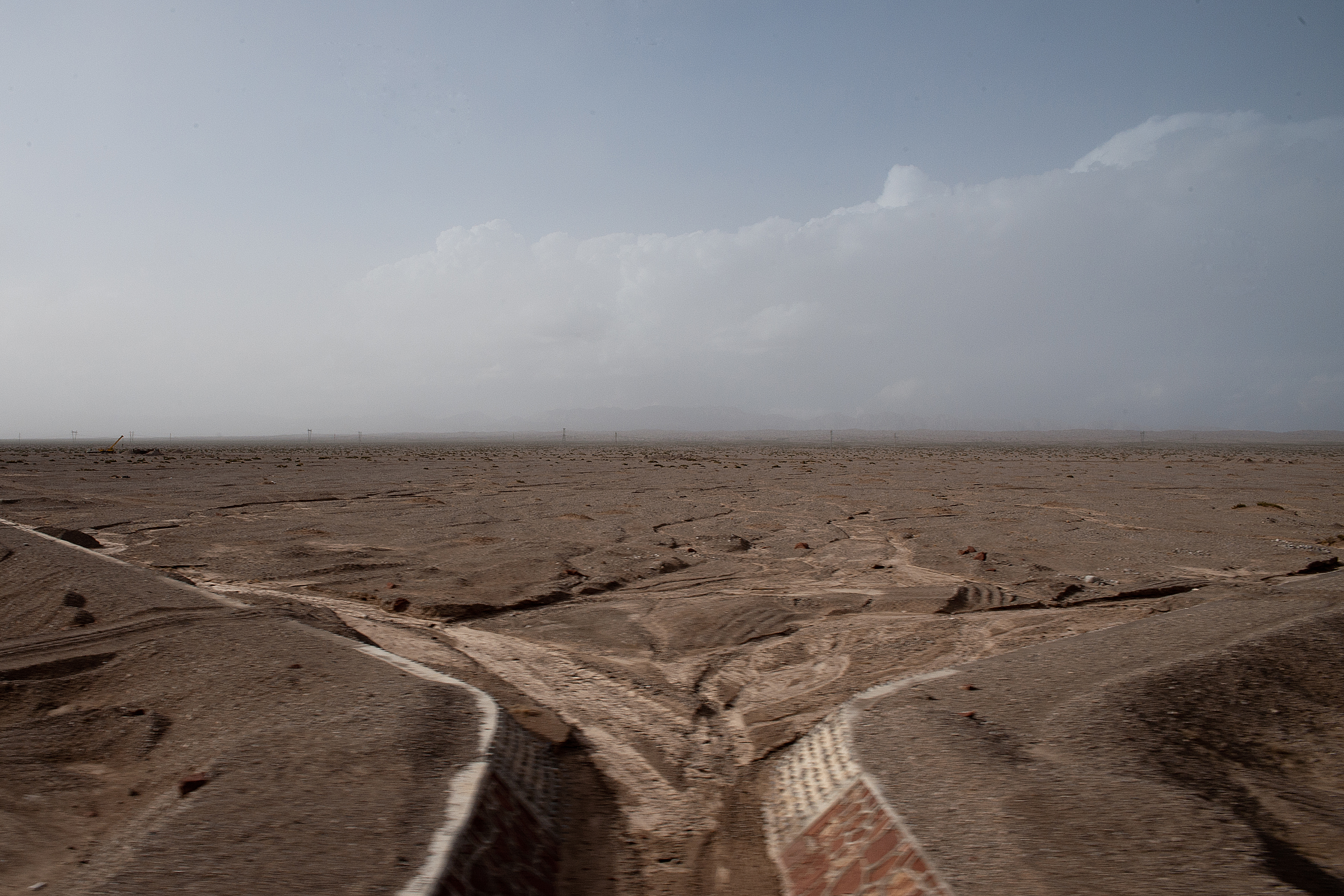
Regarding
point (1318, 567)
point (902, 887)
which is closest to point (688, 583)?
point (902, 887)

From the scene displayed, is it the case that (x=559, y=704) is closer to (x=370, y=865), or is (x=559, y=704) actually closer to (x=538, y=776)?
(x=538, y=776)

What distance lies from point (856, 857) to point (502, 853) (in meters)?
1.00

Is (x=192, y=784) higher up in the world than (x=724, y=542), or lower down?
higher up

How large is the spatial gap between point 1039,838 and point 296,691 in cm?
274

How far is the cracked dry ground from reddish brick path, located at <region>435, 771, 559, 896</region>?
0.10 m

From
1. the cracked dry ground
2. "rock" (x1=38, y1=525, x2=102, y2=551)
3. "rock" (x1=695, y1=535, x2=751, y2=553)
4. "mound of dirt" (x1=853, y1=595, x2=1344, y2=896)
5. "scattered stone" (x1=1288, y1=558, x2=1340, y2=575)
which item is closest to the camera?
"mound of dirt" (x1=853, y1=595, x2=1344, y2=896)

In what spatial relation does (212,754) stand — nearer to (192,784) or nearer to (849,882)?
(192,784)

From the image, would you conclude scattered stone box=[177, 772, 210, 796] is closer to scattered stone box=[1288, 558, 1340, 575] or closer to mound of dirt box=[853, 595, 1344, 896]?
mound of dirt box=[853, 595, 1344, 896]

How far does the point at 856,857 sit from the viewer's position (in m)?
1.99

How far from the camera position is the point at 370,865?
1742 mm

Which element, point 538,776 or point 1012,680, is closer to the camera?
point 538,776

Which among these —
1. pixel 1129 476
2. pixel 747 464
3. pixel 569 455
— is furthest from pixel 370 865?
pixel 569 455

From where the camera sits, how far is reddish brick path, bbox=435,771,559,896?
5.86 feet

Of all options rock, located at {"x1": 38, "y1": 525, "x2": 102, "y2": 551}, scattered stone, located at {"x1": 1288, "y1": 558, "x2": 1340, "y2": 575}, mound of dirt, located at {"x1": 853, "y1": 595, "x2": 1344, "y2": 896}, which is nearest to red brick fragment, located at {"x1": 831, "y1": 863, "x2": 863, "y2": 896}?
mound of dirt, located at {"x1": 853, "y1": 595, "x2": 1344, "y2": 896}
